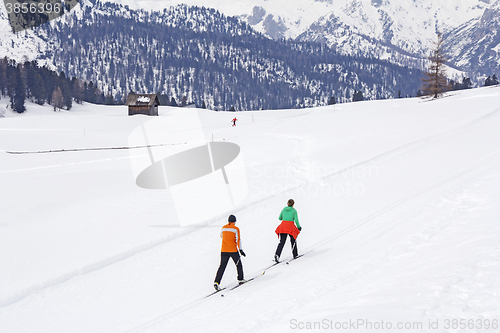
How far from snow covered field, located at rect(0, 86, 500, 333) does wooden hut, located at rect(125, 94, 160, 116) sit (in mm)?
53846

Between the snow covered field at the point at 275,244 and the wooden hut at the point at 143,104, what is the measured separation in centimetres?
5385

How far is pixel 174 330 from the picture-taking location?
6945 millimetres

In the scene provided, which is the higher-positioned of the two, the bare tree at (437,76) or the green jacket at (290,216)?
the bare tree at (437,76)

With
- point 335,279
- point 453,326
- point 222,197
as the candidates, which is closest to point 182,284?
point 335,279

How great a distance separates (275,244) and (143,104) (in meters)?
71.1

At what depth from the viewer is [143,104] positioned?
76875 millimetres

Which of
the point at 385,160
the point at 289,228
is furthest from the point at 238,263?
the point at 385,160

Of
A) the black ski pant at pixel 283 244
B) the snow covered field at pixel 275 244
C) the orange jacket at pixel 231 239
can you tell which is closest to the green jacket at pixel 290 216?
the black ski pant at pixel 283 244

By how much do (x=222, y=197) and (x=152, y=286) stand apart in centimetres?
811

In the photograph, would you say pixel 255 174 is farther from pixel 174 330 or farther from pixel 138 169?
pixel 174 330

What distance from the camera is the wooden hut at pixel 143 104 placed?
7694 cm

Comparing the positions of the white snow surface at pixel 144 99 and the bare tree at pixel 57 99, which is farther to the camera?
the bare tree at pixel 57 99

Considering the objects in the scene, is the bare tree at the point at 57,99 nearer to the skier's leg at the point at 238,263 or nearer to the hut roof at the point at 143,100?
the hut roof at the point at 143,100

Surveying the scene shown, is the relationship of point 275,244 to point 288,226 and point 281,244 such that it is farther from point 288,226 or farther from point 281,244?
point 288,226
